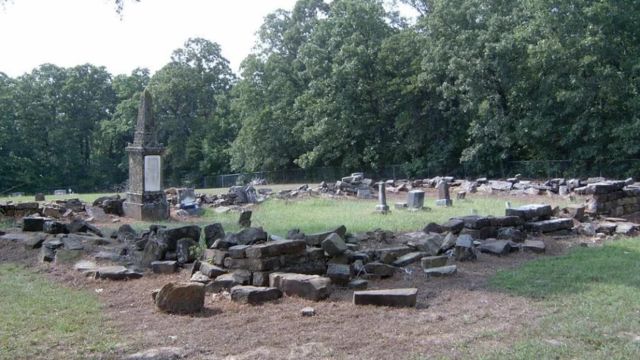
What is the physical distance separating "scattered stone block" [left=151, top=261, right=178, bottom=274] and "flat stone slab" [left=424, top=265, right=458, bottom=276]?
3.72 meters

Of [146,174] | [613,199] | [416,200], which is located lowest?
[416,200]

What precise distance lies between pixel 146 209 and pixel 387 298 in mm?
12596

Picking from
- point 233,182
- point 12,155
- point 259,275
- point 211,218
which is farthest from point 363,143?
point 259,275

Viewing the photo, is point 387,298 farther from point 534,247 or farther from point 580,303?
point 534,247

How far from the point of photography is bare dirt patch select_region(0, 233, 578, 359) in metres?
5.24

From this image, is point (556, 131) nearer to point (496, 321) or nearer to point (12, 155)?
point (496, 321)

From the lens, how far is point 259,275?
24.8 feet

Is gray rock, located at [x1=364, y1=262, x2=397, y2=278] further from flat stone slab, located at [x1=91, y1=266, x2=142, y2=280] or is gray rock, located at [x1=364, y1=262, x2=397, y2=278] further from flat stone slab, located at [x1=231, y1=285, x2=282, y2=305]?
flat stone slab, located at [x1=91, y1=266, x2=142, y2=280]

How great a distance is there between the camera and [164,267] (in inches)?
341

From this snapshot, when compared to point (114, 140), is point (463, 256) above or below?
below

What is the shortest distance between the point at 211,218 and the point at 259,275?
10.8 meters

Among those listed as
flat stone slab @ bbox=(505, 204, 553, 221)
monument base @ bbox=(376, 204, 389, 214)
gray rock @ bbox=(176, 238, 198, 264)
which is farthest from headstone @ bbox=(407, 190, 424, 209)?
gray rock @ bbox=(176, 238, 198, 264)

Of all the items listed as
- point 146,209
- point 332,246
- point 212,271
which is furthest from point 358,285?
point 146,209

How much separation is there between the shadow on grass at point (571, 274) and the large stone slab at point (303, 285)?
2319 mm
